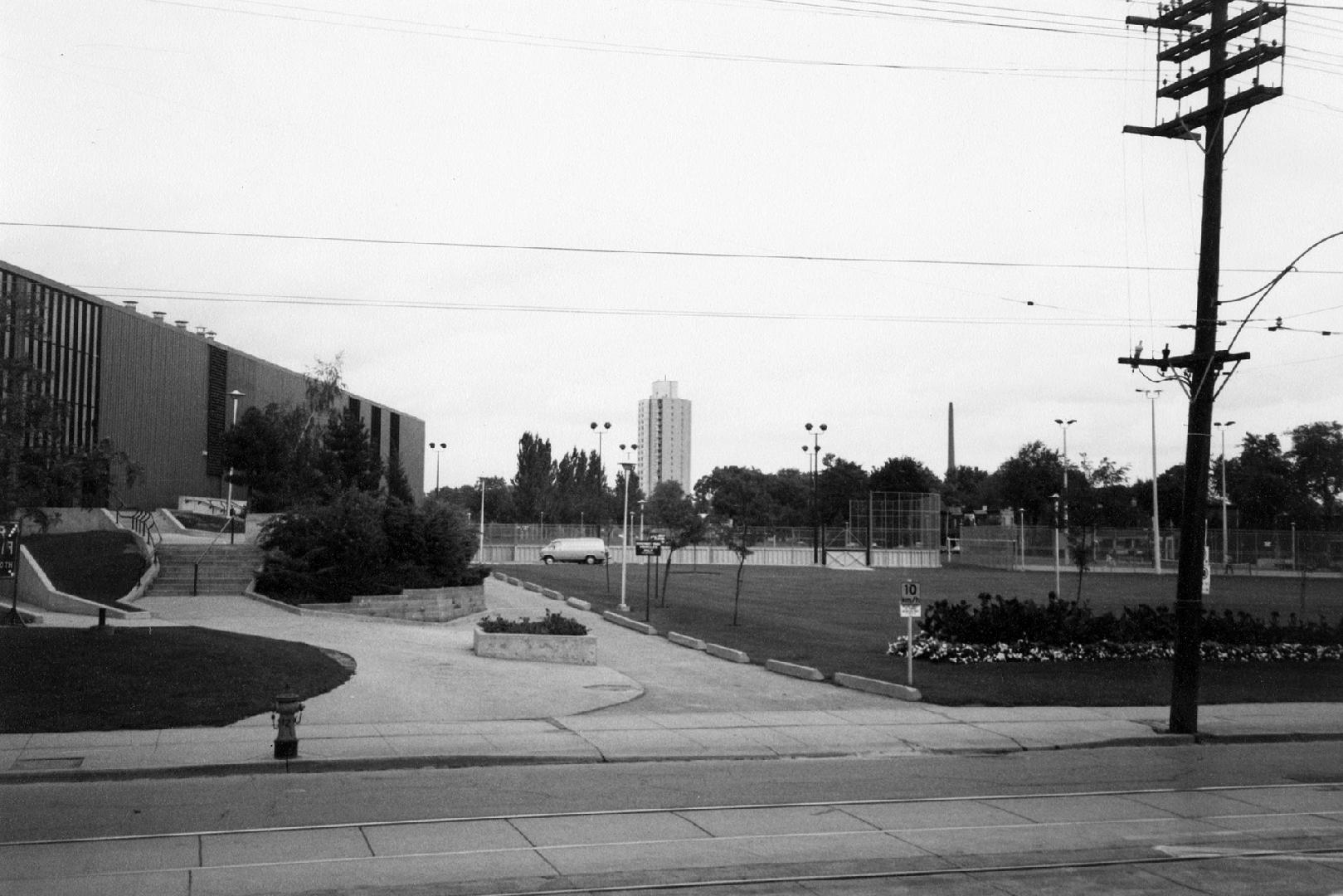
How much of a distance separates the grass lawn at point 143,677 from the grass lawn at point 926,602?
1101cm

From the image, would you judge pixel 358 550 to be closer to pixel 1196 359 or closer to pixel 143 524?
pixel 143 524

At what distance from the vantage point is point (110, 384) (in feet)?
190

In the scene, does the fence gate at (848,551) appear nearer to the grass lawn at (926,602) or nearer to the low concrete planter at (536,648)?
the grass lawn at (926,602)

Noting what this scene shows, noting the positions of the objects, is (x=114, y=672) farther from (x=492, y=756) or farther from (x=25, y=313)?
(x=492, y=756)

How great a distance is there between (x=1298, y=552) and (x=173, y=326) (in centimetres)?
6716

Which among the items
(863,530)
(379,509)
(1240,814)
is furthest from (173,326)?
(1240,814)

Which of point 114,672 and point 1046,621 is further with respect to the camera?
point 1046,621

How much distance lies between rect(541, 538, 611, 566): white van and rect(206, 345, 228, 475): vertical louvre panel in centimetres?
1969

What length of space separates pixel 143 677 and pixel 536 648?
333 inches

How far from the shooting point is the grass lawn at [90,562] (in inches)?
1181

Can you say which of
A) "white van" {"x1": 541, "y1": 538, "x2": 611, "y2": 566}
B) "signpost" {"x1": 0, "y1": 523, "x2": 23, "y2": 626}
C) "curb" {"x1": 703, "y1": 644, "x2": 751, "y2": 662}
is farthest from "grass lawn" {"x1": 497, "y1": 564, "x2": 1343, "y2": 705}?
"signpost" {"x1": 0, "y1": 523, "x2": 23, "y2": 626}

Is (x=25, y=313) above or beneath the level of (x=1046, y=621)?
above

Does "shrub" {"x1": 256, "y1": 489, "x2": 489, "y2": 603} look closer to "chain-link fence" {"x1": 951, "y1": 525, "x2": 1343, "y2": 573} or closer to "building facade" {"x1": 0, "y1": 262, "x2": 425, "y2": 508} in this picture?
"building facade" {"x1": 0, "y1": 262, "x2": 425, "y2": 508}

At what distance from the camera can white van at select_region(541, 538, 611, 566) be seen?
67.9m
